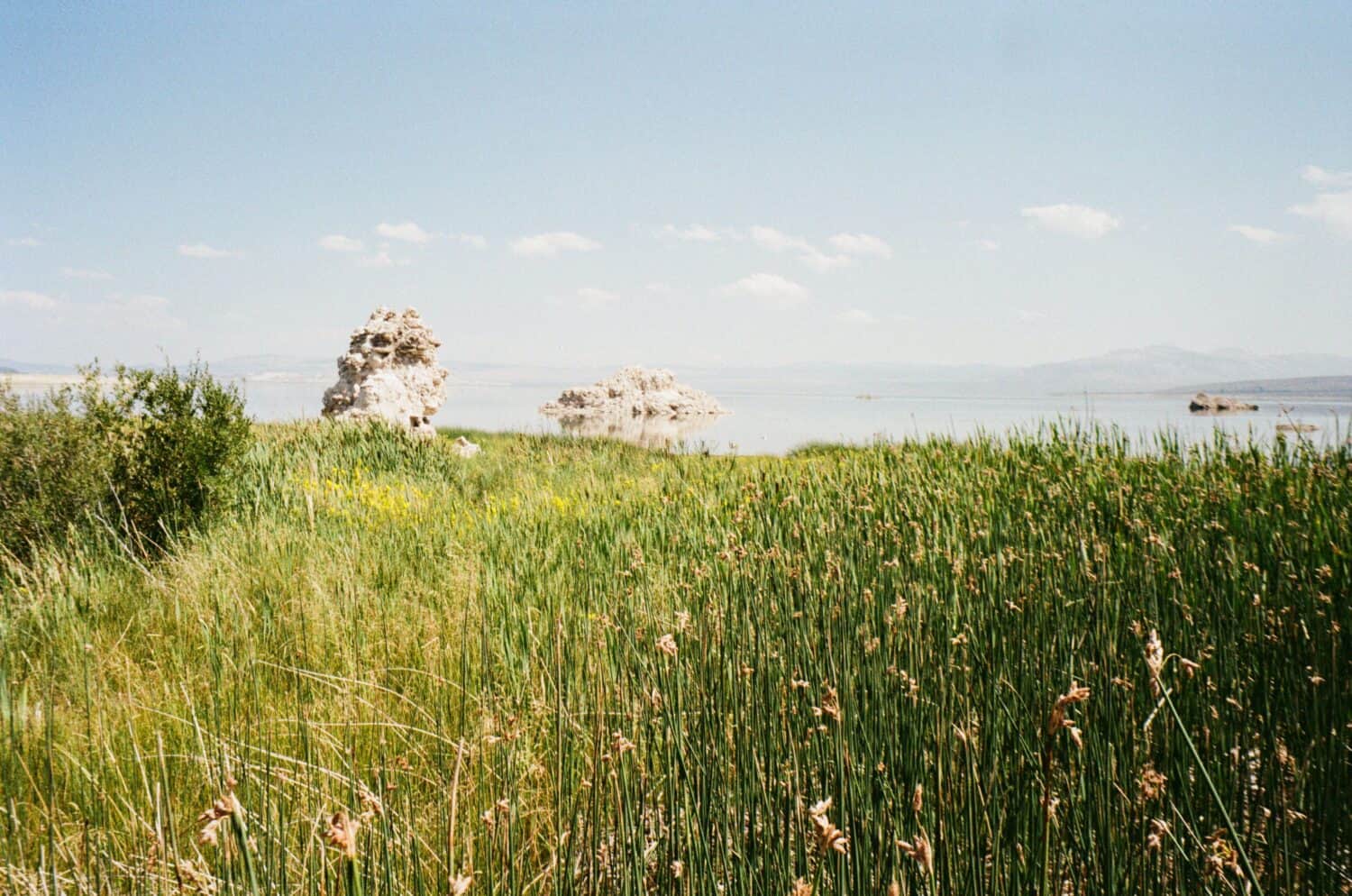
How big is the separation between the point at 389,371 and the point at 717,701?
16.0m

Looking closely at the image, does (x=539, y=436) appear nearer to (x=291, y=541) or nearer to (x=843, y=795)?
(x=291, y=541)

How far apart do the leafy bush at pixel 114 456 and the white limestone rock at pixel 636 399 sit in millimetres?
26038

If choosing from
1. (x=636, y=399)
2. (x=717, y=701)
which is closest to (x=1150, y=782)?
(x=717, y=701)

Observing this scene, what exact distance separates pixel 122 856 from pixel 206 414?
431cm

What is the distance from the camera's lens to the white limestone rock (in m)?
33.8

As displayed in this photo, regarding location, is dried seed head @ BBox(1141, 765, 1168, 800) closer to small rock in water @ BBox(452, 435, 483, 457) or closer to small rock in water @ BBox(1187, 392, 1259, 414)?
small rock in water @ BBox(452, 435, 483, 457)

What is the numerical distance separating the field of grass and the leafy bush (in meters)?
0.33

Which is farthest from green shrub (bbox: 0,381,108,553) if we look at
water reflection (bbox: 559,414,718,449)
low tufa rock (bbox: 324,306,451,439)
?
water reflection (bbox: 559,414,718,449)

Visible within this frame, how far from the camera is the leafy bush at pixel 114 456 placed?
529 cm

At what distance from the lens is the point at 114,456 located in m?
5.67

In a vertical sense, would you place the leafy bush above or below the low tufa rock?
below

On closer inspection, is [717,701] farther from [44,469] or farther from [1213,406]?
[1213,406]

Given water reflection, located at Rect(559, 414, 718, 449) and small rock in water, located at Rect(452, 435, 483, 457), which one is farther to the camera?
water reflection, located at Rect(559, 414, 718, 449)

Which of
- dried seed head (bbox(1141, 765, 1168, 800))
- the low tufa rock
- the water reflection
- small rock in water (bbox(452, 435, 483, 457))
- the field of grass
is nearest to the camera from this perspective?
dried seed head (bbox(1141, 765, 1168, 800))
